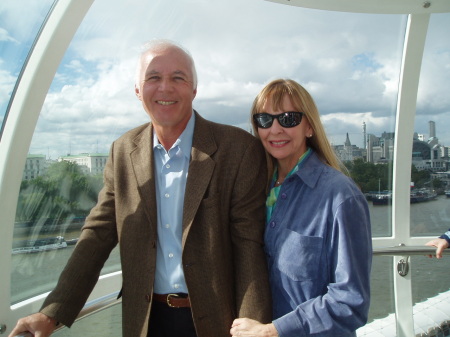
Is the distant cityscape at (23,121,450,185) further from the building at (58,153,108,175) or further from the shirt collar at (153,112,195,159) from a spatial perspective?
the shirt collar at (153,112,195,159)

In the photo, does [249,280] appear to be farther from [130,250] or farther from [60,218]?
[60,218]

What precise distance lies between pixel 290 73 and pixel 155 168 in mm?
2776

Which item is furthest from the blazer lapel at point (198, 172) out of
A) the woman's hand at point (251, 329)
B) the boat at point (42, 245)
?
the boat at point (42, 245)

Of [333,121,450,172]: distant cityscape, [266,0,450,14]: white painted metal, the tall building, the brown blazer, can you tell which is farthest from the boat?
[333,121,450,172]: distant cityscape

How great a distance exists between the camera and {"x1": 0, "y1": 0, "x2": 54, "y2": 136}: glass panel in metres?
2.92

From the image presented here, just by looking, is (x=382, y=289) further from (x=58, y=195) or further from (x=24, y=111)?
(x=24, y=111)

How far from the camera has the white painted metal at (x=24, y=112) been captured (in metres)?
2.85

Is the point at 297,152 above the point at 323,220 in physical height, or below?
above

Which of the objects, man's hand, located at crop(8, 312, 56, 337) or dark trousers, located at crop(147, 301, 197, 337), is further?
dark trousers, located at crop(147, 301, 197, 337)

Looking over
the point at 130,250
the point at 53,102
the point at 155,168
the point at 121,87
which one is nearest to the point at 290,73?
the point at 121,87

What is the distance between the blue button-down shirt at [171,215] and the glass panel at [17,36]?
1300 mm

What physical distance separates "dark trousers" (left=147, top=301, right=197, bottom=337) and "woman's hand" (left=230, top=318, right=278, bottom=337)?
0.31 metres

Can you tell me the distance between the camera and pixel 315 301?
75.4 inches

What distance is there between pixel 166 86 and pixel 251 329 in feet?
4.09
